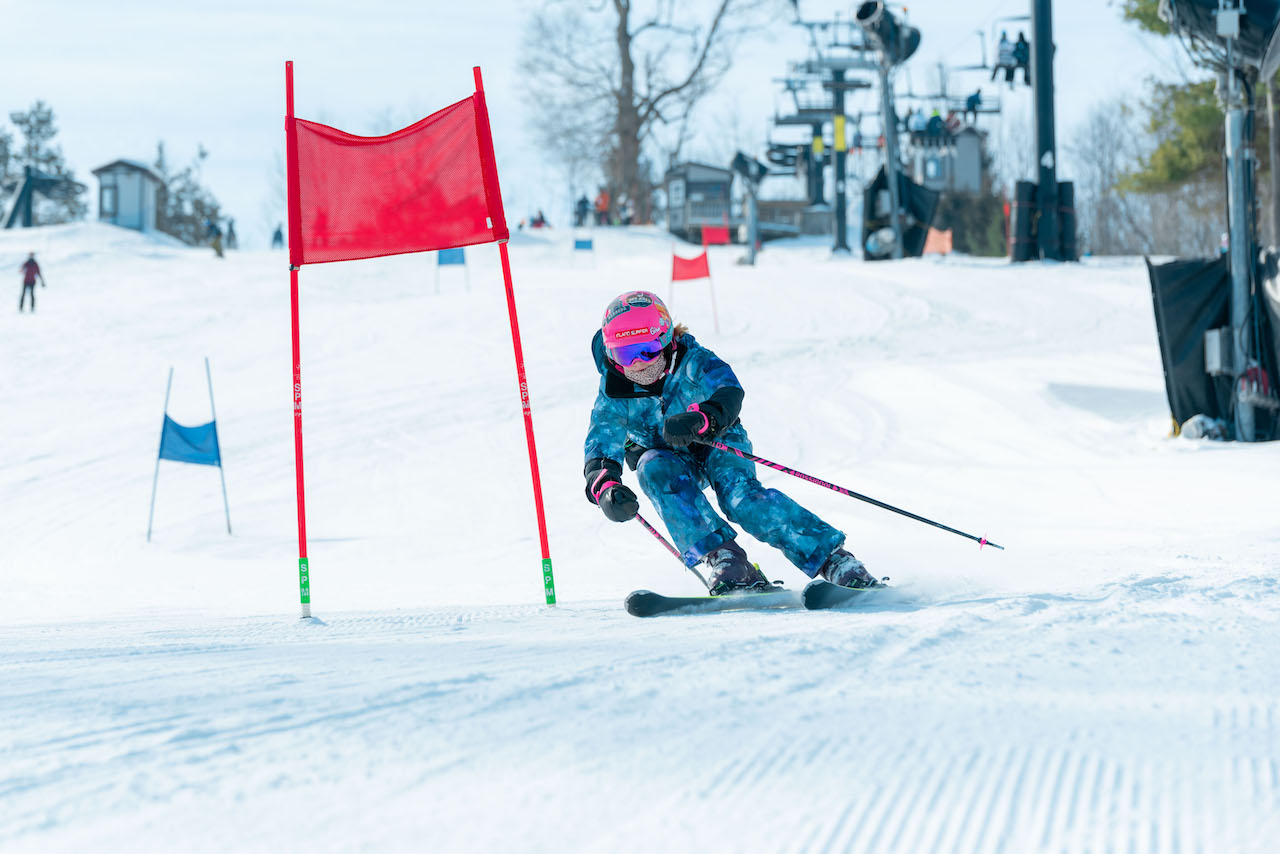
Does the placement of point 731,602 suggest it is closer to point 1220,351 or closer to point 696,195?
point 1220,351

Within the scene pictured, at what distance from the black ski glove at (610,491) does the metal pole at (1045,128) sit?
20437 mm

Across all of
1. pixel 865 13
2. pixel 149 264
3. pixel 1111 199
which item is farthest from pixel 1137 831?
pixel 1111 199

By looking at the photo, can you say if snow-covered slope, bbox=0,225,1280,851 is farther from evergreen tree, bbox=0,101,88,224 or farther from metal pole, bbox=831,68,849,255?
evergreen tree, bbox=0,101,88,224

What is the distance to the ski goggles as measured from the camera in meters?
4.28

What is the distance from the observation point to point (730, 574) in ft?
13.4

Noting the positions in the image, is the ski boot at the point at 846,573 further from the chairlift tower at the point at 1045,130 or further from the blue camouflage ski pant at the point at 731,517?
the chairlift tower at the point at 1045,130

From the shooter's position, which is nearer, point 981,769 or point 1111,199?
point 981,769

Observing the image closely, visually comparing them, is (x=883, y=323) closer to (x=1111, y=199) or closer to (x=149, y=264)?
(x=149, y=264)

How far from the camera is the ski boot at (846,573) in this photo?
13.4 feet

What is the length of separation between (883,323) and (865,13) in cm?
783

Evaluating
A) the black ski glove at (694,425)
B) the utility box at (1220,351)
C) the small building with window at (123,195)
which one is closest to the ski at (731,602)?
the black ski glove at (694,425)

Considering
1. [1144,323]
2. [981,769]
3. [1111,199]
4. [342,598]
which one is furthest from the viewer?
[1111,199]

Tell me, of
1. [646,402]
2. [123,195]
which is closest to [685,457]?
[646,402]

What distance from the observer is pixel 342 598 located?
20.0ft
